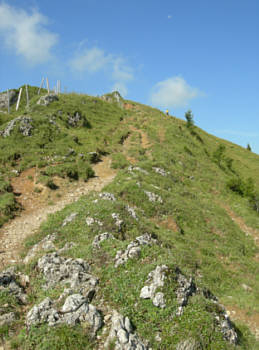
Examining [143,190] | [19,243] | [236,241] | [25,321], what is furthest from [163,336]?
[236,241]

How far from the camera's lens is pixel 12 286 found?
8.72m

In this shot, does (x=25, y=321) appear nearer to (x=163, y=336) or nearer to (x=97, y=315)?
(x=97, y=315)

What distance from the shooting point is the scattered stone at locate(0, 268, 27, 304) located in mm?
8434

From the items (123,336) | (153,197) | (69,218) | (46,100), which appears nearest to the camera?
(123,336)

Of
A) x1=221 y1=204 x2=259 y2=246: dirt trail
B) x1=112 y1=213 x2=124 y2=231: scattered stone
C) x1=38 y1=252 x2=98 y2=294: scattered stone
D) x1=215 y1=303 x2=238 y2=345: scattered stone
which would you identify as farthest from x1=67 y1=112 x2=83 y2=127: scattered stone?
x1=215 y1=303 x2=238 y2=345: scattered stone

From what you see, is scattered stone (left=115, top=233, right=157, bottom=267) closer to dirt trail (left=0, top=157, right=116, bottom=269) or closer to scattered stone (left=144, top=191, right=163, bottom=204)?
dirt trail (left=0, top=157, right=116, bottom=269)

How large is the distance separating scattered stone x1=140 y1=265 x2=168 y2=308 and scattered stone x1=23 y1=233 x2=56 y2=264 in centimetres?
528

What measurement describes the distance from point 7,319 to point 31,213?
896cm

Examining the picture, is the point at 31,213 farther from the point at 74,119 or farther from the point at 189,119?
the point at 189,119

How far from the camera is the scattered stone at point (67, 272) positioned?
8.52 meters

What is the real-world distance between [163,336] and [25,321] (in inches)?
171

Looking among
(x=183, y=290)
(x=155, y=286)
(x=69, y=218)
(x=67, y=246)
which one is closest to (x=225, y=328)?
(x=183, y=290)

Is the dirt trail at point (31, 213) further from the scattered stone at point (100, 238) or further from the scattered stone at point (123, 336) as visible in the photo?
the scattered stone at point (123, 336)

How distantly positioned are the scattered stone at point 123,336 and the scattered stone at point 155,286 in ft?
3.55
